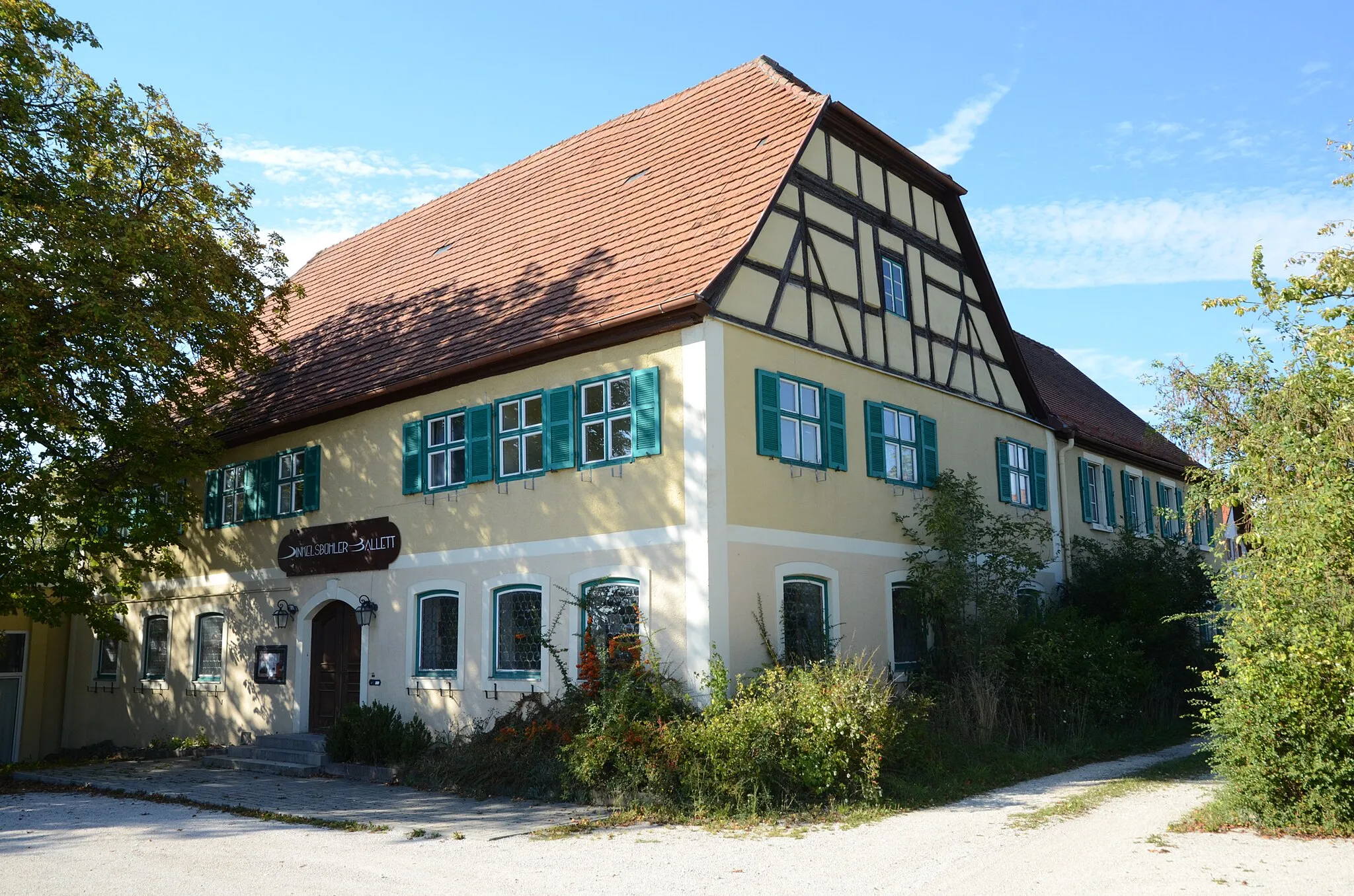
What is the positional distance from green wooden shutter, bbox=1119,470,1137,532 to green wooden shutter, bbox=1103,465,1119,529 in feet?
1.23

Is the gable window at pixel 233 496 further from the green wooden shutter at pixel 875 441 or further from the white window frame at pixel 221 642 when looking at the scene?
the green wooden shutter at pixel 875 441

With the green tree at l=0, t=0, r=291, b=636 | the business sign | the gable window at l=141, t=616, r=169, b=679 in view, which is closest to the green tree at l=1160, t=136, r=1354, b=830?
the business sign

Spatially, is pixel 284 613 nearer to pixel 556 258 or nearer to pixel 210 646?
pixel 210 646

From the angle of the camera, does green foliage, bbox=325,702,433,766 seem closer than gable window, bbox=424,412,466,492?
Yes

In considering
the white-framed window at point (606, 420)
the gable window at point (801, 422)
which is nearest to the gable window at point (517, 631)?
the white-framed window at point (606, 420)

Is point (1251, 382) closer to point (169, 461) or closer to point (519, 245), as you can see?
point (519, 245)

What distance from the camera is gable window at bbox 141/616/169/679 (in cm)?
1989

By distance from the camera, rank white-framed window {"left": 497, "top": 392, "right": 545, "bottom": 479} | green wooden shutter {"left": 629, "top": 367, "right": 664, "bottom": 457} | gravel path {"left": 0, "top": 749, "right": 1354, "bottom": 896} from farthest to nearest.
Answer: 1. white-framed window {"left": 497, "top": 392, "right": 545, "bottom": 479}
2. green wooden shutter {"left": 629, "top": 367, "right": 664, "bottom": 457}
3. gravel path {"left": 0, "top": 749, "right": 1354, "bottom": 896}

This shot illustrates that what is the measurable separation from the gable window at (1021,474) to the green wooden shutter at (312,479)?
10622 mm

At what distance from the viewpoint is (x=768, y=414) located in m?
13.3

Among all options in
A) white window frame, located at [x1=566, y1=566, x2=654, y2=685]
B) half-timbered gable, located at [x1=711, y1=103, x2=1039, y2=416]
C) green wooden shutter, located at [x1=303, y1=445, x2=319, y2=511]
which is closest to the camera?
white window frame, located at [x1=566, y1=566, x2=654, y2=685]

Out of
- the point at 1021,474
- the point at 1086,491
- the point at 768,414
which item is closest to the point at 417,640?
the point at 768,414

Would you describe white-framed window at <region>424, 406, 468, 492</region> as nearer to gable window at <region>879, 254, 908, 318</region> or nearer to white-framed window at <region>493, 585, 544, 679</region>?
white-framed window at <region>493, 585, 544, 679</region>

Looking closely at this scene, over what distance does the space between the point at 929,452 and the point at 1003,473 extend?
2.49m
